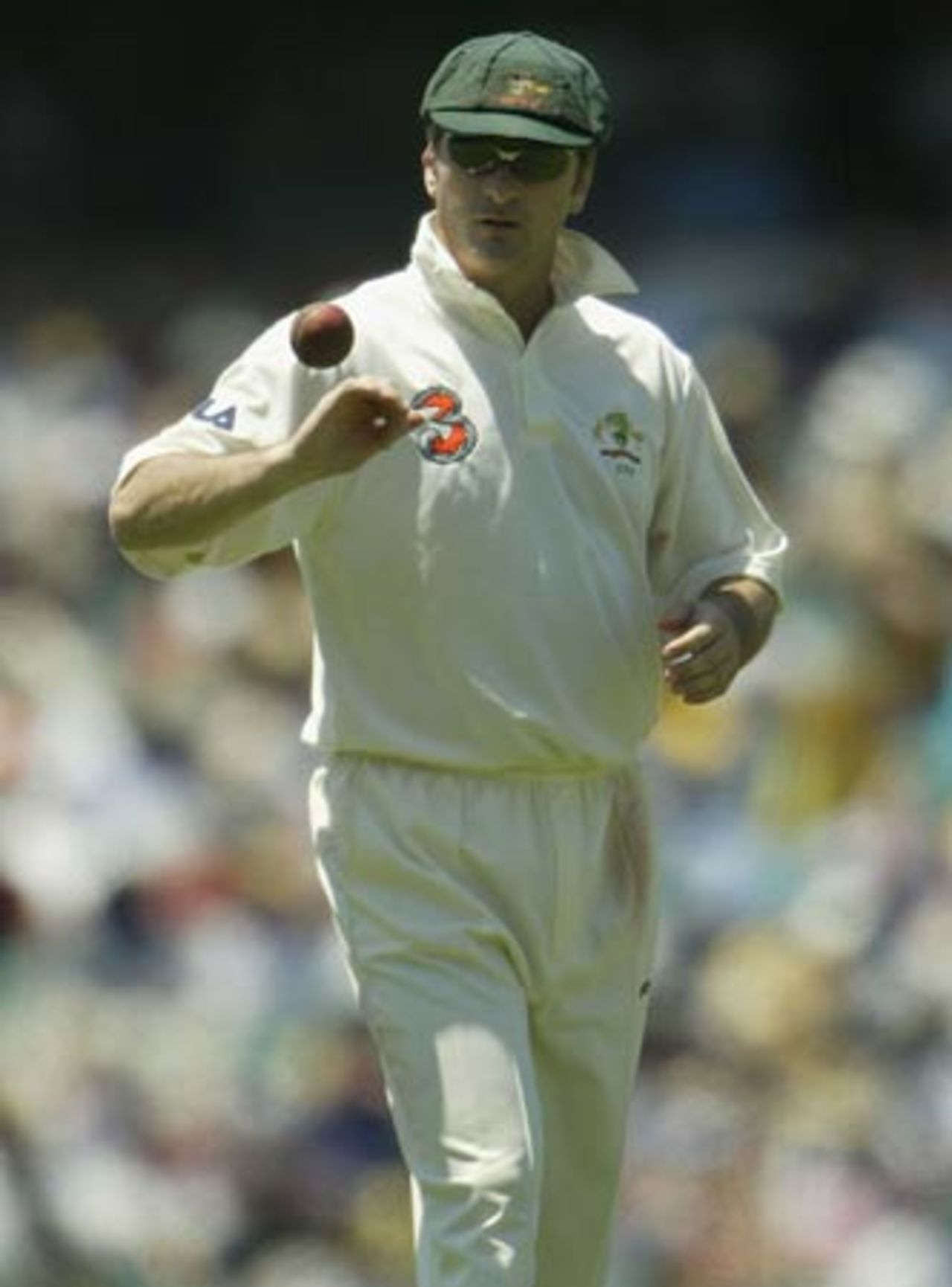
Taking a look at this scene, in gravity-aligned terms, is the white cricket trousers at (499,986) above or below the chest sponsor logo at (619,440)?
below

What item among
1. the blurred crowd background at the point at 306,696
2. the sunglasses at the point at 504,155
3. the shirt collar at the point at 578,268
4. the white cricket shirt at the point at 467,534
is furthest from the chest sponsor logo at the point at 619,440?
the blurred crowd background at the point at 306,696

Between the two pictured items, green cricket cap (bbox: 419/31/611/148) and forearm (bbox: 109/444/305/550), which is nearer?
forearm (bbox: 109/444/305/550)

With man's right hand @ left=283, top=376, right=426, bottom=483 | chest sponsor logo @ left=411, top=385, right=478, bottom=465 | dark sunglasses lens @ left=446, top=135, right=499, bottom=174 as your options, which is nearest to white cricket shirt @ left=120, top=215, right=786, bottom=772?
chest sponsor logo @ left=411, top=385, right=478, bottom=465

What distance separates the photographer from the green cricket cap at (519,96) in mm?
5012

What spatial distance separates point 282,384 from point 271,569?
4.85 m

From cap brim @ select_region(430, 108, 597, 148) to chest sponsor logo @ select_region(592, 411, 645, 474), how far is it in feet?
1.07

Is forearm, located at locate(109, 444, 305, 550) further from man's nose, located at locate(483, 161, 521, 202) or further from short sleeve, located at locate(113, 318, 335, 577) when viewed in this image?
man's nose, located at locate(483, 161, 521, 202)

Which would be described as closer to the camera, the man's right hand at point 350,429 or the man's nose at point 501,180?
the man's right hand at point 350,429

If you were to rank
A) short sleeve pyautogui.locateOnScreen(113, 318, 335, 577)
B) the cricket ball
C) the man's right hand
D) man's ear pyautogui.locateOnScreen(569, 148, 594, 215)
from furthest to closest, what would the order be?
man's ear pyautogui.locateOnScreen(569, 148, 594, 215) < short sleeve pyautogui.locateOnScreen(113, 318, 335, 577) < the cricket ball < the man's right hand

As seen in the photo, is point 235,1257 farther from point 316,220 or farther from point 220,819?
point 316,220

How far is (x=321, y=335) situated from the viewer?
472cm

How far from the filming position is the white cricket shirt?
4.97 metres

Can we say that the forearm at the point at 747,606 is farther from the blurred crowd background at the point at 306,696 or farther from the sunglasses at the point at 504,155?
the blurred crowd background at the point at 306,696

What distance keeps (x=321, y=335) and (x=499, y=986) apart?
81cm
